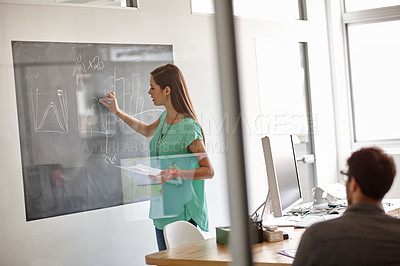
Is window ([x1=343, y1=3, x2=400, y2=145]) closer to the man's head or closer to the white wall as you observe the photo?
the white wall

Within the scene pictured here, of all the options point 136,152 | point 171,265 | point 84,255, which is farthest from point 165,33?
point 171,265

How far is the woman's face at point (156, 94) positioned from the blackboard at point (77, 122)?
1.5 inches

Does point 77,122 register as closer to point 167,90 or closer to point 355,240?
point 167,90

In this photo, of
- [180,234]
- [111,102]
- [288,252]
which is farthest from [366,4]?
[288,252]

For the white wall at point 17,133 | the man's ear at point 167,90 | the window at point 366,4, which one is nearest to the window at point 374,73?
the window at point 366,4

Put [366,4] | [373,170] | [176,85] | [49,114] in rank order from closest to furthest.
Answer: [373,170] → [49,114] → [176,85] → [366,4]

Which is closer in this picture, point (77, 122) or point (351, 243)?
point (351, 243)

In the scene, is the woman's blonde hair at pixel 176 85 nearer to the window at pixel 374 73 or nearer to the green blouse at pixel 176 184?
the green blouse at pixel 176 184

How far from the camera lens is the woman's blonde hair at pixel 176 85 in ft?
12.3

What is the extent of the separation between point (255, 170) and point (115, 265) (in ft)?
5.49

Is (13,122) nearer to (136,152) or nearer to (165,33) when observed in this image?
(136,152)

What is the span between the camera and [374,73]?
19.5 feet

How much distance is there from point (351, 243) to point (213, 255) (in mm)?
900

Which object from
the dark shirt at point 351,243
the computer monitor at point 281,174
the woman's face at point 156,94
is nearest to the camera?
the dark shirt at point 351,243
